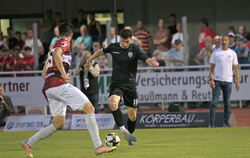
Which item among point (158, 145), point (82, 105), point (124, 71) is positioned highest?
point (124, 71)

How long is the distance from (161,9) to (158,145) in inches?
490

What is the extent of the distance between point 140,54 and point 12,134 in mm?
5478

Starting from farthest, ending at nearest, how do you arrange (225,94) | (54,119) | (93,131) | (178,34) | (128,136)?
(178,34) < (225,94) < (128,136) < (54,119) < (93,131)

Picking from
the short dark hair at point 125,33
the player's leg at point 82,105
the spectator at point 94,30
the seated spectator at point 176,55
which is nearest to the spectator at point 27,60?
the spectator at point 94,30

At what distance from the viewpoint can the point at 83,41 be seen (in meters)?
21.5

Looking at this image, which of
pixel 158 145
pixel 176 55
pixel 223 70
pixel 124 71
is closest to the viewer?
pixel 158 145

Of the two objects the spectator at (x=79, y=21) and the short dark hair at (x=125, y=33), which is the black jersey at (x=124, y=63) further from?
the spectator at (x=79, y=21)

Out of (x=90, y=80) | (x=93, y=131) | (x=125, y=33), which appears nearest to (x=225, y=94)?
(x=90, y=80)

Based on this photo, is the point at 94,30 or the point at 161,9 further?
the point at 161,9

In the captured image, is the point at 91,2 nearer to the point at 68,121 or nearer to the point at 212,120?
the point at 68,121

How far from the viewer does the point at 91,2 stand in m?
24.9

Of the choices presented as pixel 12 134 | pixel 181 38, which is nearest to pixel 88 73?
pixel 12 134

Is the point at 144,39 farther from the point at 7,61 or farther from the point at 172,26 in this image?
the point at 7,61

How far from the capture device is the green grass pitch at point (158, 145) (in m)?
11.0
